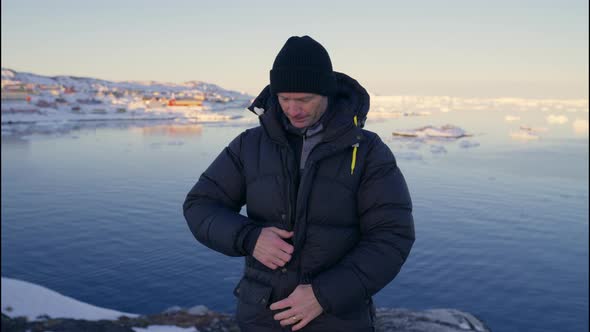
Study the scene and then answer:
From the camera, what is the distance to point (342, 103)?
6.83 ft

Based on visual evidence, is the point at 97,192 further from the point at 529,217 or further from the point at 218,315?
the point at 529,217

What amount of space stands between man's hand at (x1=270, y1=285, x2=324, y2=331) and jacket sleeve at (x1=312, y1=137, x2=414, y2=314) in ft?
0.11

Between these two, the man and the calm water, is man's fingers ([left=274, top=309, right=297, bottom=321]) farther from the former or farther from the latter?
the calm water

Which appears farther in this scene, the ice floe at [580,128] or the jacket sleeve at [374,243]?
the ice floe at [580,128]

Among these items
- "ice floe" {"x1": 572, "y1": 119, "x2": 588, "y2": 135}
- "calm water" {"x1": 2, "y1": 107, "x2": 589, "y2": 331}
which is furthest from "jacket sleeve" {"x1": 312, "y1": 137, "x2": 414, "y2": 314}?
"ice floe" {"x1": 572, "y1": 119, "x2": 588, "y2": 135}

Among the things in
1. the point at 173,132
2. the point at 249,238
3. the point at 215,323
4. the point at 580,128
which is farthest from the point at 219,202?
the point at 580,128

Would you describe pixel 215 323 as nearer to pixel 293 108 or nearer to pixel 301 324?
pixel 301 324

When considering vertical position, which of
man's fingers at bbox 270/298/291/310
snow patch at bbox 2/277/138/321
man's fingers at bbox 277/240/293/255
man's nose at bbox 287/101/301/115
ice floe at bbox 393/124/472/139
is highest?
man's nose at bbox 287/101/301/115

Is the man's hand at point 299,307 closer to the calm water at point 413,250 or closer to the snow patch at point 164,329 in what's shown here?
the snow patch at point 164,329

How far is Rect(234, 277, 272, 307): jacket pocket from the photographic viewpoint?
6.53 ft

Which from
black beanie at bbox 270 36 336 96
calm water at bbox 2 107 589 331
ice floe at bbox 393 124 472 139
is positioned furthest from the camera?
ice floe at bbox 393 124 472 139

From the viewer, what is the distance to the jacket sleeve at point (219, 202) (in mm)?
1988

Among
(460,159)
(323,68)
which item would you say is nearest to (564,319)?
(323,68)

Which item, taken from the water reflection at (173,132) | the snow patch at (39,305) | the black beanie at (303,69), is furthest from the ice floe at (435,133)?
the black beanie at (303,69)
